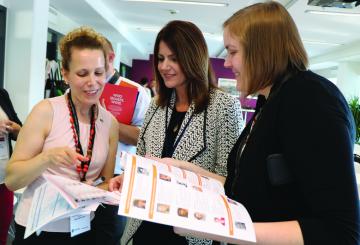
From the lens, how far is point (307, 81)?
73cm

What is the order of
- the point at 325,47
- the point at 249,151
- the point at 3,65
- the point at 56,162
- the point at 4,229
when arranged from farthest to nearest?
the point at 325,47, the point at 3,65, the point at 4,229, the point at 56,162, the point at 249,151

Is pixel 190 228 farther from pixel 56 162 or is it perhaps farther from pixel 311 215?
pixel 56 162

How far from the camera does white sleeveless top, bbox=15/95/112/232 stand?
124 centimetres

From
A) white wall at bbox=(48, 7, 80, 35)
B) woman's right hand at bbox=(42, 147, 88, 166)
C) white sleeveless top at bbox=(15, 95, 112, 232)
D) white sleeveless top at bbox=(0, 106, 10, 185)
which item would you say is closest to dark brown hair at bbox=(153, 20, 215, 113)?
white sleeveless top at bbox=(15, 95, 112, 232)

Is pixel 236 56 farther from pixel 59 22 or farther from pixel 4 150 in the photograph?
pixel 59 22

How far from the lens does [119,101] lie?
2023 mm

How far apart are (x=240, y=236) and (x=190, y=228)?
3.8 inches

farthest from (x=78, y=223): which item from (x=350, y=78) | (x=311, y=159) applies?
(x=350, y=78)

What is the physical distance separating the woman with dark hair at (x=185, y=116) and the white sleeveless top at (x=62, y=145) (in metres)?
0.21

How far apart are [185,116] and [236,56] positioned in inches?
21.7

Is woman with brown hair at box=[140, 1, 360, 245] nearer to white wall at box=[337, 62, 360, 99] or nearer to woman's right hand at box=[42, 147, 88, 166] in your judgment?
woman's right hand at box=[42, 147, 88, 166]

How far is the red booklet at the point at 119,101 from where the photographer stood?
6.55ft

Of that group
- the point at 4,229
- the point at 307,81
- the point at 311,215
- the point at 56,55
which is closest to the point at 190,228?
the point at 311,215

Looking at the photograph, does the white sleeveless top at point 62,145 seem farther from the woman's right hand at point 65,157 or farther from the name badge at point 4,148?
the name badge at point 4,148
